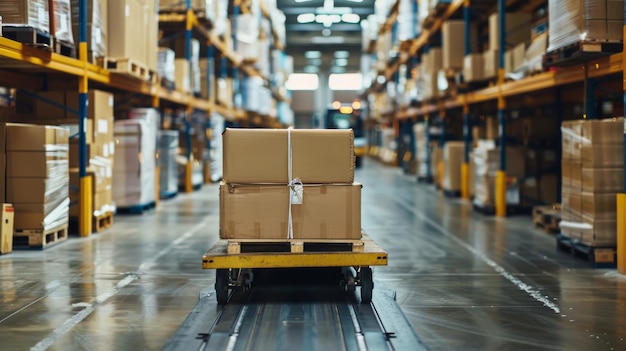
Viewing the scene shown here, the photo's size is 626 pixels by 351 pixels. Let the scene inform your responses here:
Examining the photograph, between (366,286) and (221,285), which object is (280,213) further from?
(366,286)

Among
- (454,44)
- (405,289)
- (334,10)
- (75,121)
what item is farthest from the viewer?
(334,10)

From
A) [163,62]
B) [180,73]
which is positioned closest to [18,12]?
[163,62]

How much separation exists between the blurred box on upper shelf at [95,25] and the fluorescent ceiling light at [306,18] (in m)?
29.3

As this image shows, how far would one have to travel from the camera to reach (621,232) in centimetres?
646

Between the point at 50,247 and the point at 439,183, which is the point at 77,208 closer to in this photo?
the point at 50,247

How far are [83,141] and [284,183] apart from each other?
470cm

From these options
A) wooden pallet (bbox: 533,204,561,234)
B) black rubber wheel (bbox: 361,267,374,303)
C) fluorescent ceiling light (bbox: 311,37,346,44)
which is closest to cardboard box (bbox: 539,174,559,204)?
wooden pallet (bbox: 533,204,561,234)

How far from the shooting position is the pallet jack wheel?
5.16 metres

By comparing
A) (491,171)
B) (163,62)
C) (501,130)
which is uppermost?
(163,62)

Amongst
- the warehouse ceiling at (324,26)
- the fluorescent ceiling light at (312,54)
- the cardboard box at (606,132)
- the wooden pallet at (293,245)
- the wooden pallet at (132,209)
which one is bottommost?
the wooden pallet at (132,209)

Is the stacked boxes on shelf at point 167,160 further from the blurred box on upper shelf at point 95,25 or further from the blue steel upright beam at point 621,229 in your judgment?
the blue steel upright beam at point 621,229

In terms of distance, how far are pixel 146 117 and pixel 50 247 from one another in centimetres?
438

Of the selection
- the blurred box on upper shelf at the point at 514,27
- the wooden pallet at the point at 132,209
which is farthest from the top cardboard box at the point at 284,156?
the blurred box on upper shelf at the point at 514,27

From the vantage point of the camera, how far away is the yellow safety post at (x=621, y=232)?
253 inches
